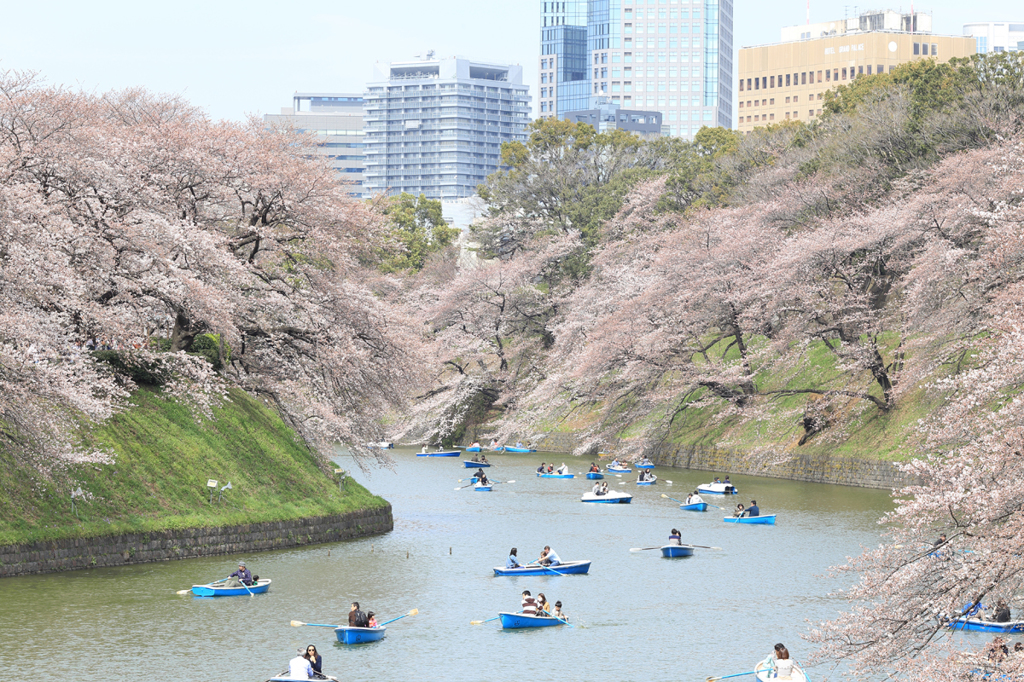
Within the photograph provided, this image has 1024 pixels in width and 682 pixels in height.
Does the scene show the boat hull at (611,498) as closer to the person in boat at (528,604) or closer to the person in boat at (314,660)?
the person in boat at (528,604)

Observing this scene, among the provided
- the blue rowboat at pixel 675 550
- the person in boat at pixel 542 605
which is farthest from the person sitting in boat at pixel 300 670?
the blue rowboat at pixel 675 550

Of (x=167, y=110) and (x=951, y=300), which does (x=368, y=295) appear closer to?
(x=951, y=300)

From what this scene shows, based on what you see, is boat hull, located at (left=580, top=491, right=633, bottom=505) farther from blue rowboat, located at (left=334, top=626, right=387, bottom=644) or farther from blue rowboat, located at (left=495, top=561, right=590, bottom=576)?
blue rowboat, located at (left=334, top=626, right=387, bottom=644)

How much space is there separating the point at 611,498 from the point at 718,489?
494cm

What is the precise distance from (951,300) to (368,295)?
80.0ft

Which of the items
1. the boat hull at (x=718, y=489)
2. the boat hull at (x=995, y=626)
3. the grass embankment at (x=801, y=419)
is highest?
the grass embankment at (x=801, y=419)

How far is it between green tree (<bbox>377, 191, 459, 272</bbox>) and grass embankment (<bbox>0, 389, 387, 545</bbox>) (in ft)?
177

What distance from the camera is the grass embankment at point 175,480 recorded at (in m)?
29.6

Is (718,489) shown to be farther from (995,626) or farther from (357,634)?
(357,634)

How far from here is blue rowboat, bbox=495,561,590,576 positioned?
3259cm

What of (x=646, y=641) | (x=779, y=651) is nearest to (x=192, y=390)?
(x=646, y=641)

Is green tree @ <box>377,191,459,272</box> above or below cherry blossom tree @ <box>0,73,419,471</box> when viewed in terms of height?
above

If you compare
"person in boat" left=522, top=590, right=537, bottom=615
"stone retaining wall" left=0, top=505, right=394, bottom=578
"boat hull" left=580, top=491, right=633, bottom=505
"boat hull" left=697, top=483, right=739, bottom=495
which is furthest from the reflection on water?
"boat hull" left=697, top=483, right=739, bottom=495

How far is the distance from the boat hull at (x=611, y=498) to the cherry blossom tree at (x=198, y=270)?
11.9 metres
